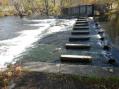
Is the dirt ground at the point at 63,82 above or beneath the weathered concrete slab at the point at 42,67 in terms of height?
beneath

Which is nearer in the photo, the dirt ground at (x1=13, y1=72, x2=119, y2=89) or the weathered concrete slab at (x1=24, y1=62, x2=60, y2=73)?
the dirt ground at (x1=13, y1=72, x2=119, y2=89)

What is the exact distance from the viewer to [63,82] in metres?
6.17

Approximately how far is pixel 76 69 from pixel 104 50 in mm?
4208

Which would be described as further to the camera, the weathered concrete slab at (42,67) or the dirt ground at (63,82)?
the weathered concrete slab at (42,67)

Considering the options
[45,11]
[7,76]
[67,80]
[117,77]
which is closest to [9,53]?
[7,76]

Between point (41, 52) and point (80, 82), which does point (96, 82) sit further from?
point (41, 52)

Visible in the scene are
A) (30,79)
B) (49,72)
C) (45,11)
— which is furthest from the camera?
(45,11)

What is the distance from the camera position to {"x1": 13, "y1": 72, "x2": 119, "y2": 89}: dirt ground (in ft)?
19.4

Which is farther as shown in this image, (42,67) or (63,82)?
(42,67)

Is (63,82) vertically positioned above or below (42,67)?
below

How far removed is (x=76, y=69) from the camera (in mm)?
7129

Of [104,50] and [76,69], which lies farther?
[104,50]

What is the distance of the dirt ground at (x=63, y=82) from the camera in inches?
233

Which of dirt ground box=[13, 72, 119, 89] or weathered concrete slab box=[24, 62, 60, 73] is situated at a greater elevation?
weathered concrete slab box=[24, 62, 60, 73]
